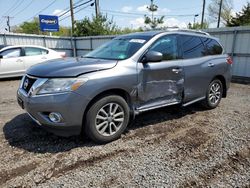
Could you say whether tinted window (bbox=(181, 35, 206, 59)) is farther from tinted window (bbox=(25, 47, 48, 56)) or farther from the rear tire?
tinted window (bbox=(25, 47, 48, 56))

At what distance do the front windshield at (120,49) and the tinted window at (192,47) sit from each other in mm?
980

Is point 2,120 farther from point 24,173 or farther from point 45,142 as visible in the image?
point 24,173

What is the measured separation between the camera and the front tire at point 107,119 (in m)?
3.16

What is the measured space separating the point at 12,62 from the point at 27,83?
249 inches

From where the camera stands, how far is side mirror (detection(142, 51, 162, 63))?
3.49 m

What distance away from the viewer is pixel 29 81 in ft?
10.9

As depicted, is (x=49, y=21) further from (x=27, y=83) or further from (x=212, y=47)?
(x=27, y=83)

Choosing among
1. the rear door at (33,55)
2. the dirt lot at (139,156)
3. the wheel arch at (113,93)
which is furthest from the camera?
the rear door at (33,55)

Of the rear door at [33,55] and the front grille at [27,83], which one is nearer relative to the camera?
the front grille at [27,83]

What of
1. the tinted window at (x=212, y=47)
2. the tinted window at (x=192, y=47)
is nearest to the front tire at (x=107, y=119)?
the tinted window at (x=192, y=47)

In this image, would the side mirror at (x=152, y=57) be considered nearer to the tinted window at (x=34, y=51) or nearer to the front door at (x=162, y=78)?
the front door at (x=162, y=78)

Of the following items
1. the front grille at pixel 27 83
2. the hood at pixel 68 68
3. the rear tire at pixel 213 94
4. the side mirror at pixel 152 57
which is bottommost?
the rear tire at pixel 213 94

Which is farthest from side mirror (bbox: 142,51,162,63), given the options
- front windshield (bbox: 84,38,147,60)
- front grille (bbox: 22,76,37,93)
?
front grille (bbox: 22,76,37,93)

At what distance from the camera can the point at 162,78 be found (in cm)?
382
